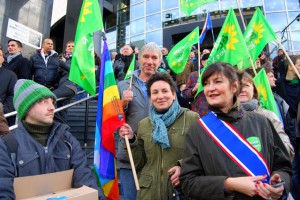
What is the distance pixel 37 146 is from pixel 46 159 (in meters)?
0.13

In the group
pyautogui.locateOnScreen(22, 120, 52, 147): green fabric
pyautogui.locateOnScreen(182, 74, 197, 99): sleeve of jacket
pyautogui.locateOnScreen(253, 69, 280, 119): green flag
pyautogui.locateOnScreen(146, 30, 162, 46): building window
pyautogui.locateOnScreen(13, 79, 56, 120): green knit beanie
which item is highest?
pyautogui.locateOnScreen(146, 30, 162, 46): building window

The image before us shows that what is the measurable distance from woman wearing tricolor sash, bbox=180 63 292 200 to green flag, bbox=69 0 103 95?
6.27 ft

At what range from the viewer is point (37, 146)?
7.20 feet

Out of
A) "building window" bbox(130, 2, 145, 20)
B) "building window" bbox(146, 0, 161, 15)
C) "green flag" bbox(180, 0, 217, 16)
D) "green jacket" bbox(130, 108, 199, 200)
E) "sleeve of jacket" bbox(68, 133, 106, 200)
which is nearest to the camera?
"sleeve of jacket" bbox(68, 133, 106, 200)

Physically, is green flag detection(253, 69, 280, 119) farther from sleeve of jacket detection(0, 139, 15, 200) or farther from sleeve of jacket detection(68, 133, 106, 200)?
sleeve of jacket detection(0, 139, 15, 200)

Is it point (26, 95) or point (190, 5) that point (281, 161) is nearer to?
point (26, 95)

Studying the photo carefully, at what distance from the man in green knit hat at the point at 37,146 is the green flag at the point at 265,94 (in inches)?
96.2

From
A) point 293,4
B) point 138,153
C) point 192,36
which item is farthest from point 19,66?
point 293,4

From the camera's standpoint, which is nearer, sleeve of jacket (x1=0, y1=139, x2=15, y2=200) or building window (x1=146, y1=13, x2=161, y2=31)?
sleeve of jacket (x1=0, y1=139, x2=15, y2=200)

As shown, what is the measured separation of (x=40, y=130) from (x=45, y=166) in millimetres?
331

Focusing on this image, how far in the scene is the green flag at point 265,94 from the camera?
3.55 metres

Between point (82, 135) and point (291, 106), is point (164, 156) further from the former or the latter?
point (82, 135)

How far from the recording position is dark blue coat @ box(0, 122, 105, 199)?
196 cm

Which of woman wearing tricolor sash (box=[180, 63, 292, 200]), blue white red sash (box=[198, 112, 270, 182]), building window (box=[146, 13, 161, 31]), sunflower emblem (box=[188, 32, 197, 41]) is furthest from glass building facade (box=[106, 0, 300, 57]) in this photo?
blue white red sash (box=[198, 112, 270, 182])
